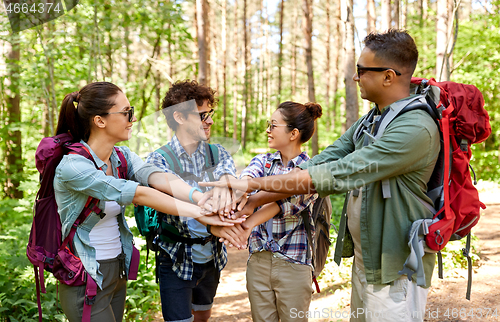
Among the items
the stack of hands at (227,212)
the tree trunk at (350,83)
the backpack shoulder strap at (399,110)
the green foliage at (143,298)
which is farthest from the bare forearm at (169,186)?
the tree trunk at (350,83)

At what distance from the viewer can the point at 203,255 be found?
2746mm

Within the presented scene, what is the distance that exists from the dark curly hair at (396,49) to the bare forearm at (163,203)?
4.93ft

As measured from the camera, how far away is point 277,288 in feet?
8.82

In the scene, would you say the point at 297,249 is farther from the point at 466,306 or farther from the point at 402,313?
the point at 466,306

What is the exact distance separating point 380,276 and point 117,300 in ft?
5.79

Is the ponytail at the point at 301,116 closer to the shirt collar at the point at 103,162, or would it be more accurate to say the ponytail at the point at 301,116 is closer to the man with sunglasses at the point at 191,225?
the man with sunglasses at the point at 191,225

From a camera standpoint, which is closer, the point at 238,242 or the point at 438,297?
the point at 238,242

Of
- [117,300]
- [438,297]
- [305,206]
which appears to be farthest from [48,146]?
[438,297]

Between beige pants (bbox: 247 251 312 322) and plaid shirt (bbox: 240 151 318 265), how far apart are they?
0.06 m

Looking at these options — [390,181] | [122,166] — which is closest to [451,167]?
[390,181]

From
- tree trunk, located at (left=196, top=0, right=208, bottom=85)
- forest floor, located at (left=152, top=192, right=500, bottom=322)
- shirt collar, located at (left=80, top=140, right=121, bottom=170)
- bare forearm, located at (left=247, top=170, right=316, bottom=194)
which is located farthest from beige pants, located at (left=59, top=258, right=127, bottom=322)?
tree trunk, located at (left=196, top=0, right=208, bottom=85)

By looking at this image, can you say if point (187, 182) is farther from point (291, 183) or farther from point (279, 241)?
point (291, 183)

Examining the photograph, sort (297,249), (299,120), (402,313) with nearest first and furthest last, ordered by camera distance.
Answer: (402,313) < (297,249) < (299,120)

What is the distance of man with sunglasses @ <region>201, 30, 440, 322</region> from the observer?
6.22 feet
